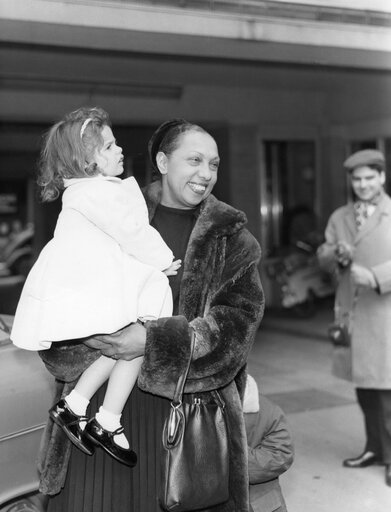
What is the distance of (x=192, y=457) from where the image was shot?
228 centimetres

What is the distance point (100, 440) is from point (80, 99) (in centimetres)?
975

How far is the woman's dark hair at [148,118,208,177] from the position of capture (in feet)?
8.29

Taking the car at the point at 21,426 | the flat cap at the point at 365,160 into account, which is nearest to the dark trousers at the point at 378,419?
the flat cap at the point at 365,160

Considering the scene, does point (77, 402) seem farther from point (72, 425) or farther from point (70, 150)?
Answer: point (70, 150)

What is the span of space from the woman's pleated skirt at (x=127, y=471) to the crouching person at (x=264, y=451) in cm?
53

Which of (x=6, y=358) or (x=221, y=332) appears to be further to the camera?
(x=6, y=358)

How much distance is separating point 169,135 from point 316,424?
3.95 meters

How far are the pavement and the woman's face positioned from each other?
2.46 m

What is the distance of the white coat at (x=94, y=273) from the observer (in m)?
2.24

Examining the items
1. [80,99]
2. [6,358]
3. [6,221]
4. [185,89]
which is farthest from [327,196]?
[6,221]

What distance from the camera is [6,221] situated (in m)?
24.0

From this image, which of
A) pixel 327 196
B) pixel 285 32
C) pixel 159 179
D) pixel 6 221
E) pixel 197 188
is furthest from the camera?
pixel 6 221

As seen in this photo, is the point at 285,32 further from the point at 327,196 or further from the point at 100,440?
the point at 327,196

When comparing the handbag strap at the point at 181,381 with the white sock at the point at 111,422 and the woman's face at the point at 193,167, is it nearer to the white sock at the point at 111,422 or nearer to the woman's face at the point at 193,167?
the white sock at the point at 111,422
